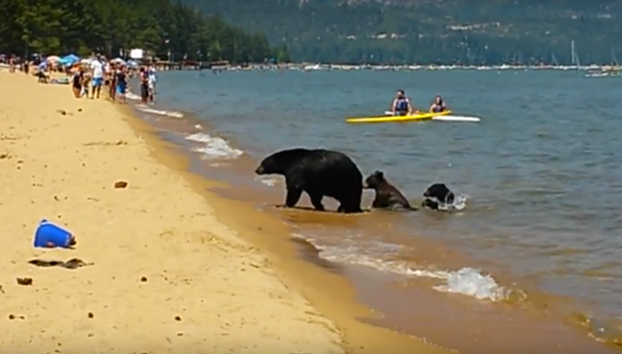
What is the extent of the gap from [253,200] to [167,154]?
8.04 m

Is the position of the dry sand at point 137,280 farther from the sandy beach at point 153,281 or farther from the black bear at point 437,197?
the black bear at point 437,197

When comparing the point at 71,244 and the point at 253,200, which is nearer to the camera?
the point at 71,244

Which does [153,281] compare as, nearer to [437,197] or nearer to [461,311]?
[461,311]

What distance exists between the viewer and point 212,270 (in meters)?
11.1

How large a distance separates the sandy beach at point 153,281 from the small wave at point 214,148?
972 cm

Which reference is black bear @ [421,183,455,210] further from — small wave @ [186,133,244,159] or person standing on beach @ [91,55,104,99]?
person standing on beach @ [91,55,104,99]

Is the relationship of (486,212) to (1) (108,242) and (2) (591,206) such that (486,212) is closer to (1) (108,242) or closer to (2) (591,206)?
(2) (591,206)

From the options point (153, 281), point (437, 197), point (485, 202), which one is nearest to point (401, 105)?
point (485, 202)

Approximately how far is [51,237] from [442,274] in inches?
168

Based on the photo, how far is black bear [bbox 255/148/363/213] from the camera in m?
17.8

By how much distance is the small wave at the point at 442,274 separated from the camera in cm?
1171

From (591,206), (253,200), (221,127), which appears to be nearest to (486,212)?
(591,206)

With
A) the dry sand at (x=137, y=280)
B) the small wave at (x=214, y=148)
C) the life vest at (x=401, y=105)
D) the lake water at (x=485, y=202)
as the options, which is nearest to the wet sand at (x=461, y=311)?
the lake water at (x=485, y=202)

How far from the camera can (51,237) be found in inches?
453
